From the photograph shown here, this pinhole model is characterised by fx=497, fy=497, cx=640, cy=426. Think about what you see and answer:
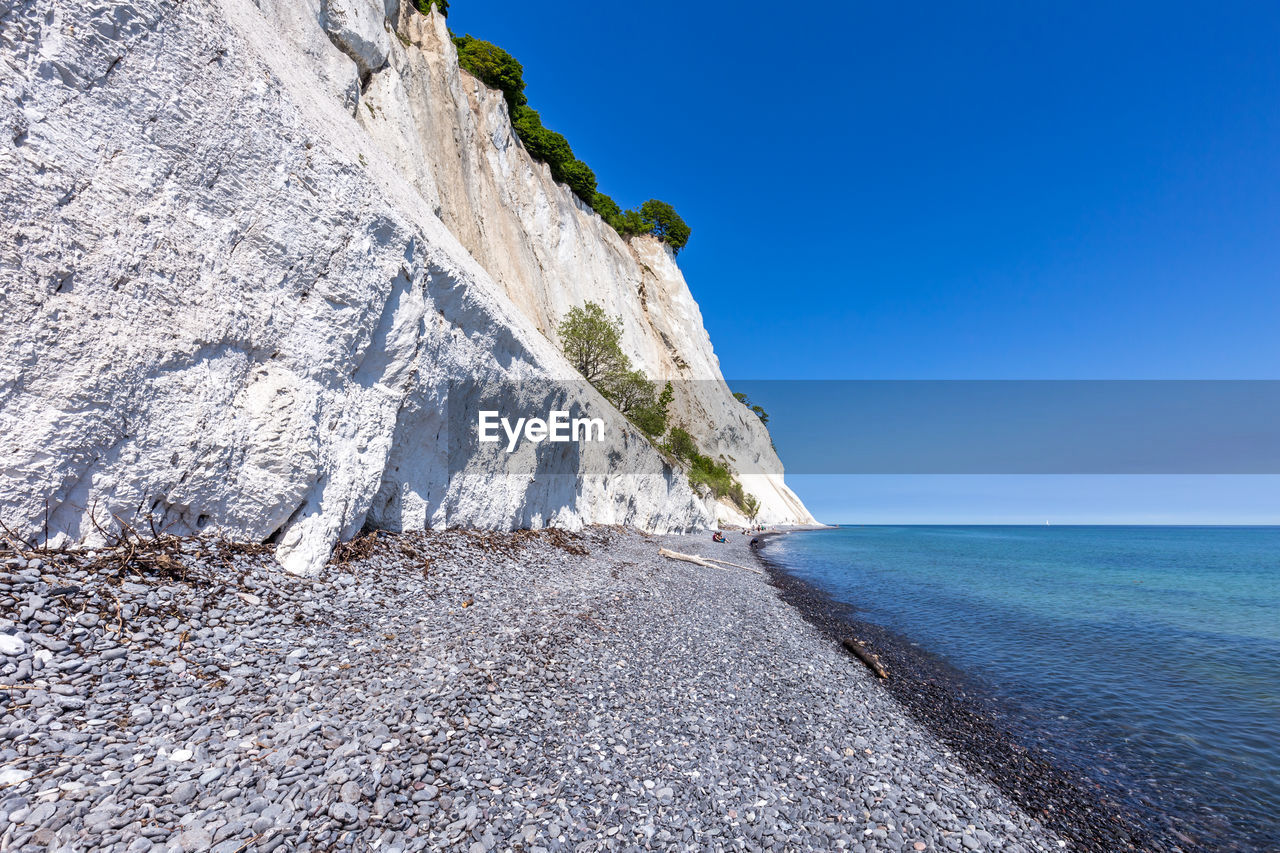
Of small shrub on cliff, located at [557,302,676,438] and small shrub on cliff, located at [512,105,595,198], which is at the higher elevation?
small shrub on cliff, located at [512,105,595,198]

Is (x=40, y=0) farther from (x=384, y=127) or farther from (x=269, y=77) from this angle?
(x=384, y=127)

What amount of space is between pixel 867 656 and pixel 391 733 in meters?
10.8

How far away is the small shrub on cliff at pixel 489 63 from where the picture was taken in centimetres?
3412

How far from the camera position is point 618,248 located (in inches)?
2088

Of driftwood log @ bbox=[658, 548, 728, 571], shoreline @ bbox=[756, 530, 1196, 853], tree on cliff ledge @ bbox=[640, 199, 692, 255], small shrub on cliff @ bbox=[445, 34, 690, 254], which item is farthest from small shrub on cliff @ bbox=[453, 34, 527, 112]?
shoreline @ bbox=[756, 530, 1196, 853]

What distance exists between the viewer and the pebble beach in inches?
155

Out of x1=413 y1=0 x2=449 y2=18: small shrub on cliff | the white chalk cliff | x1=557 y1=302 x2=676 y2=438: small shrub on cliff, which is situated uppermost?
x1=413 y1=0 x2=449 y2=18: small shrub on cliff

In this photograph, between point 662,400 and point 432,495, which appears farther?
point 662,400

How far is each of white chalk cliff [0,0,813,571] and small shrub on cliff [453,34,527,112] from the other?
21972 millimetres

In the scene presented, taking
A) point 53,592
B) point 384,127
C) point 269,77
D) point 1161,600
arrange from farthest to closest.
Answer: point 1161,600 < point 384,127 < point 269,77 < point 53,592

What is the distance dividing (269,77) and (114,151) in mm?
3424

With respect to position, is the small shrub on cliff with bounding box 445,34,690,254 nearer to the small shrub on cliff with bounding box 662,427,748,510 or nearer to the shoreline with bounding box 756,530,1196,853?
the small shrub on cliff with bounding box 662,427,748,510

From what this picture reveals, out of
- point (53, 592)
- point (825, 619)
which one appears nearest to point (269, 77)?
point (53, 592)

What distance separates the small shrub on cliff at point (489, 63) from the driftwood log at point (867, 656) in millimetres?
39783
